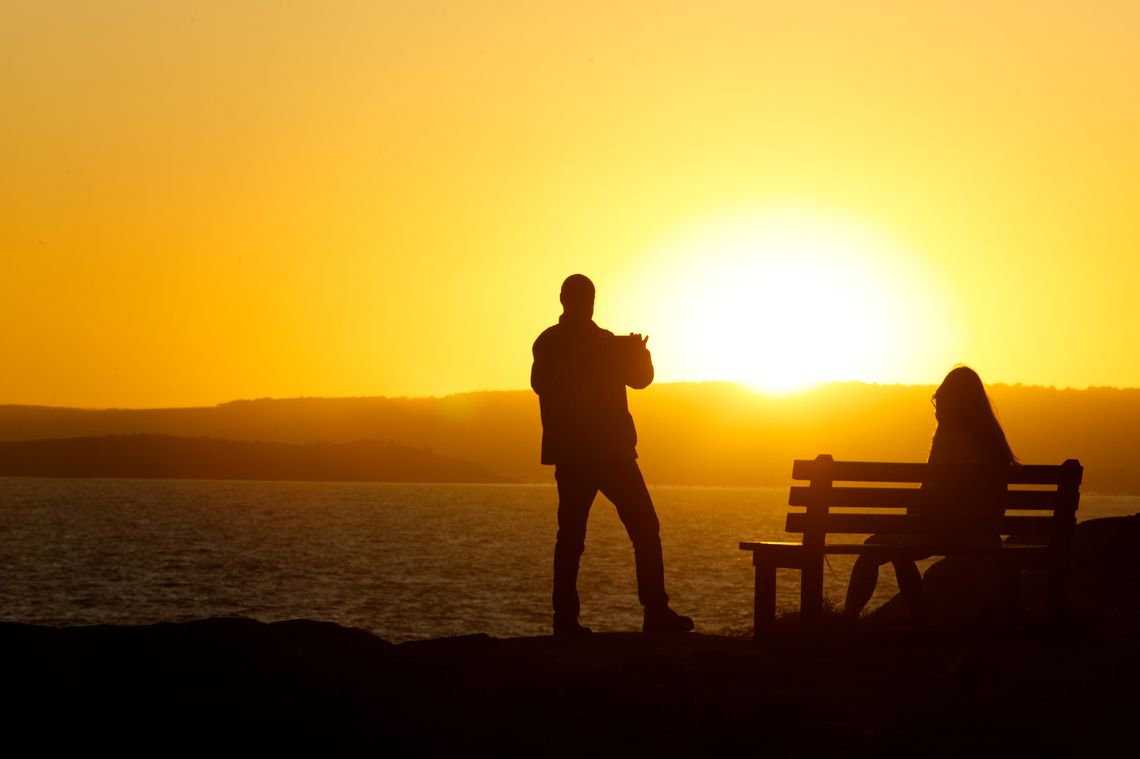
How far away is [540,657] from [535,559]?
85.0 metres

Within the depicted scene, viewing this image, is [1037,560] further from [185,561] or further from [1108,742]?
[185,561]

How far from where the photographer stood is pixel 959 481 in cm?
1031

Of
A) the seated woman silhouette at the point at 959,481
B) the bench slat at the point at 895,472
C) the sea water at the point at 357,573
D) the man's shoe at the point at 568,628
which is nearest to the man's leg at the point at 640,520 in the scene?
the man's shoe at the point at 568,628

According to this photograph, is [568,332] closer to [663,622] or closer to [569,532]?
[569,532]

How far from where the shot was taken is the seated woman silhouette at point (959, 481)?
33.8 ft

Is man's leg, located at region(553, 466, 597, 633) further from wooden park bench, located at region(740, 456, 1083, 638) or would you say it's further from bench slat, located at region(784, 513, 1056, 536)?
bench slat, located at region(784, 513, 1056, 536)

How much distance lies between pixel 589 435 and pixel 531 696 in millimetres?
2915

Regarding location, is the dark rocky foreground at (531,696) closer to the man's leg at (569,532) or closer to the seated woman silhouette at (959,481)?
the man's leg at (569,532)

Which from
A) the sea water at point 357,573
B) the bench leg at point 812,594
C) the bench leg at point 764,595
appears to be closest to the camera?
the bench leg at point 812,594

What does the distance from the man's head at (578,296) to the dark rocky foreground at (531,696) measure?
2.37 meters

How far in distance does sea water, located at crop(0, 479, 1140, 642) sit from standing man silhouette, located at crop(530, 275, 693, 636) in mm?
7277

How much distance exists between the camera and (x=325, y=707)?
710cm

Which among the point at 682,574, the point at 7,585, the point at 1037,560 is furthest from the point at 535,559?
the point at 1037,560

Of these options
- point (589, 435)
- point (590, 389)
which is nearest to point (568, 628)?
point (589, 435)
